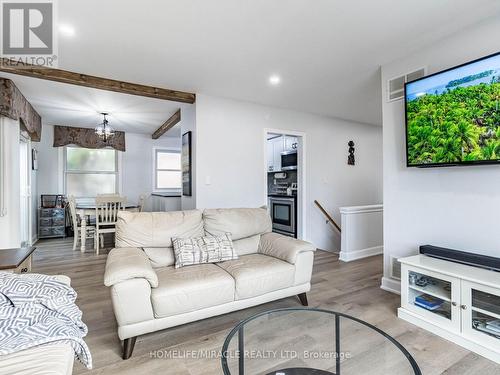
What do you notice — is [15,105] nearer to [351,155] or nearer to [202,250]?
[202,250]

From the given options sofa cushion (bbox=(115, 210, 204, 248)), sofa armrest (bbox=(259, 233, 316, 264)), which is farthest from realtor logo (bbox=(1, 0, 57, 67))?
sofa armrest (bbox=(259, 233, 316, 264))

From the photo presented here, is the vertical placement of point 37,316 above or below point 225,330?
above

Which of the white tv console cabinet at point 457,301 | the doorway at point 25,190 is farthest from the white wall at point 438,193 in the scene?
the doorway at point 25,190

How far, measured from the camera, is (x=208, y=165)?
388cm

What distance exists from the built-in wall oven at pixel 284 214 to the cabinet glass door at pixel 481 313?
3108 millimetres

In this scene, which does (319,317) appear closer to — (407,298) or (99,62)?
(407,298)

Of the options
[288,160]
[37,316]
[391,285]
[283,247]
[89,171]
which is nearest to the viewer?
[37,316]

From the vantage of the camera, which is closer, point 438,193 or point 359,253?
point 438,193

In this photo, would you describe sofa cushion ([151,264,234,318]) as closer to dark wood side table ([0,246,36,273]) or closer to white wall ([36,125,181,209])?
dark wood side table ([0,246,36,273])

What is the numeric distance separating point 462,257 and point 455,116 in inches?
45.9

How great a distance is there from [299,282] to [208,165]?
2.17 metres

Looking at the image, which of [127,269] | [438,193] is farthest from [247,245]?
[438,193]

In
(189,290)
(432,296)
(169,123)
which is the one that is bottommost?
(432,296)

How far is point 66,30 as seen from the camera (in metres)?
2.26
